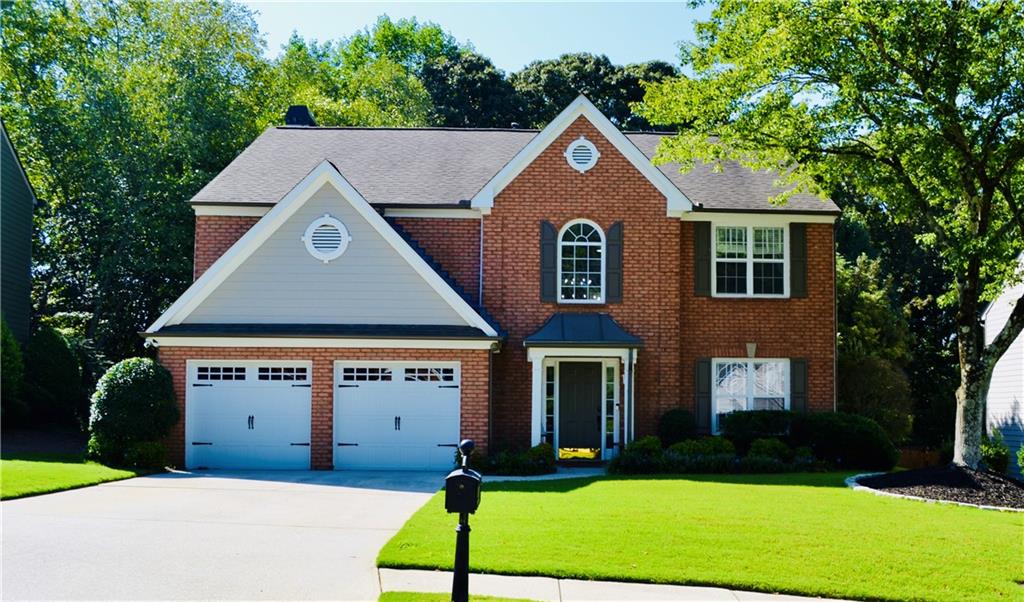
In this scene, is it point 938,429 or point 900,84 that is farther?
point 938,429

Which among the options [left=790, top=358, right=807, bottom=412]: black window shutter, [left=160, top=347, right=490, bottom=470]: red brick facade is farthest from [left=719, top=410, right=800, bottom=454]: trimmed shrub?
[left=160, top=347, right=490, bottom=470]: red brick facade

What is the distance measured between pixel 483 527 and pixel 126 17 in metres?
30.9

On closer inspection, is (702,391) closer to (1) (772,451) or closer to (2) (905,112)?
(1) (772,451)

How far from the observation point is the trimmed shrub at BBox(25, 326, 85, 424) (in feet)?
86.4

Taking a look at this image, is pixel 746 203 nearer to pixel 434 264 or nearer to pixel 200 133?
pixel 434 264

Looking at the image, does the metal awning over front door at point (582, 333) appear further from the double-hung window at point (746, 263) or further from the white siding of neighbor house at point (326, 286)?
the double-hung window at point (746, 263)

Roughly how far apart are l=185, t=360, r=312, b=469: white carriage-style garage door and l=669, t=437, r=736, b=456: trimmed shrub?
7488 mm

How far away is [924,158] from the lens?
16.6 m

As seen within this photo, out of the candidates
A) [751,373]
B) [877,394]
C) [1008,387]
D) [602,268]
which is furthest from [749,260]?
[1008,387]

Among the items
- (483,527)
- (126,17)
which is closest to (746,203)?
(483,527)

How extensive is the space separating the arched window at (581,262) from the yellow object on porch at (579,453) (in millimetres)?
3274

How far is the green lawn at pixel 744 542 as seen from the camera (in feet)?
30.4

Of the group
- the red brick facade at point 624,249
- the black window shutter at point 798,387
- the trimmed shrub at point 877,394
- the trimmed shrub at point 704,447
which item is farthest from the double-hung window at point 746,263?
the trimmed shrub at point 877,394

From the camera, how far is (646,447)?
1944 cm
